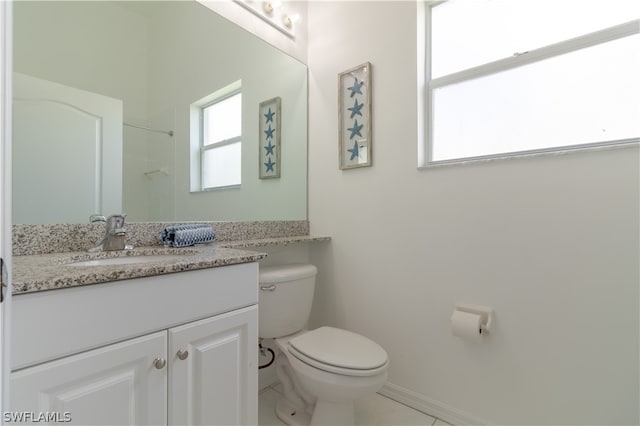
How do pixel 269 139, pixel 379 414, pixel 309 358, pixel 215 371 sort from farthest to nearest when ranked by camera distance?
pixel 269 139, pixel 379 414, pixel 309 358, pixel 215 371

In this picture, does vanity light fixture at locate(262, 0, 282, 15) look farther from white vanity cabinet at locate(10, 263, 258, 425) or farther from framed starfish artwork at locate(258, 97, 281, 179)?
white vanity cabinet at locate(10, 263, 258, 425)

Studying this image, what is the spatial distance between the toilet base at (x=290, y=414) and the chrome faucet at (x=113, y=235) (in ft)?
3.59

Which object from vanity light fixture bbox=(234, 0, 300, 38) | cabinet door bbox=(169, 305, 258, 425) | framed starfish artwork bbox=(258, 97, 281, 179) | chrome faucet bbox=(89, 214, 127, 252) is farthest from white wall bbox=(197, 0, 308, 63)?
cabinet door bbox=(169, 305, 258, 425)

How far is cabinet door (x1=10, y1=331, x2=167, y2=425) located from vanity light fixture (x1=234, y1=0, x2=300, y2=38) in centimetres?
178

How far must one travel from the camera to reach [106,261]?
1.08m

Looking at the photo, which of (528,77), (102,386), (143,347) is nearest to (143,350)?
(143,347)

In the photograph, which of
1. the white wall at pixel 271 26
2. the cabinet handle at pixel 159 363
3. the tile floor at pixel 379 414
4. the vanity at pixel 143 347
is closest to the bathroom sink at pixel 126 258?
the vanity at pixel 143 347

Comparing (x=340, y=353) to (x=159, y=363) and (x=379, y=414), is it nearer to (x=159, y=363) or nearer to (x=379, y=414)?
(x=379, y=414)

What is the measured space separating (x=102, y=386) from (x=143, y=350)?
0.36 ft

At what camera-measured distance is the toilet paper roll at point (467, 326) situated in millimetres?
1269

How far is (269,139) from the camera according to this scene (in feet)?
6.33

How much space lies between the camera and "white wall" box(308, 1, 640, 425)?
109cm

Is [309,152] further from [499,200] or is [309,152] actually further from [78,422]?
[78,422]

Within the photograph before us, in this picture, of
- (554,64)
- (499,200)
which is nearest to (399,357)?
(499,200)
